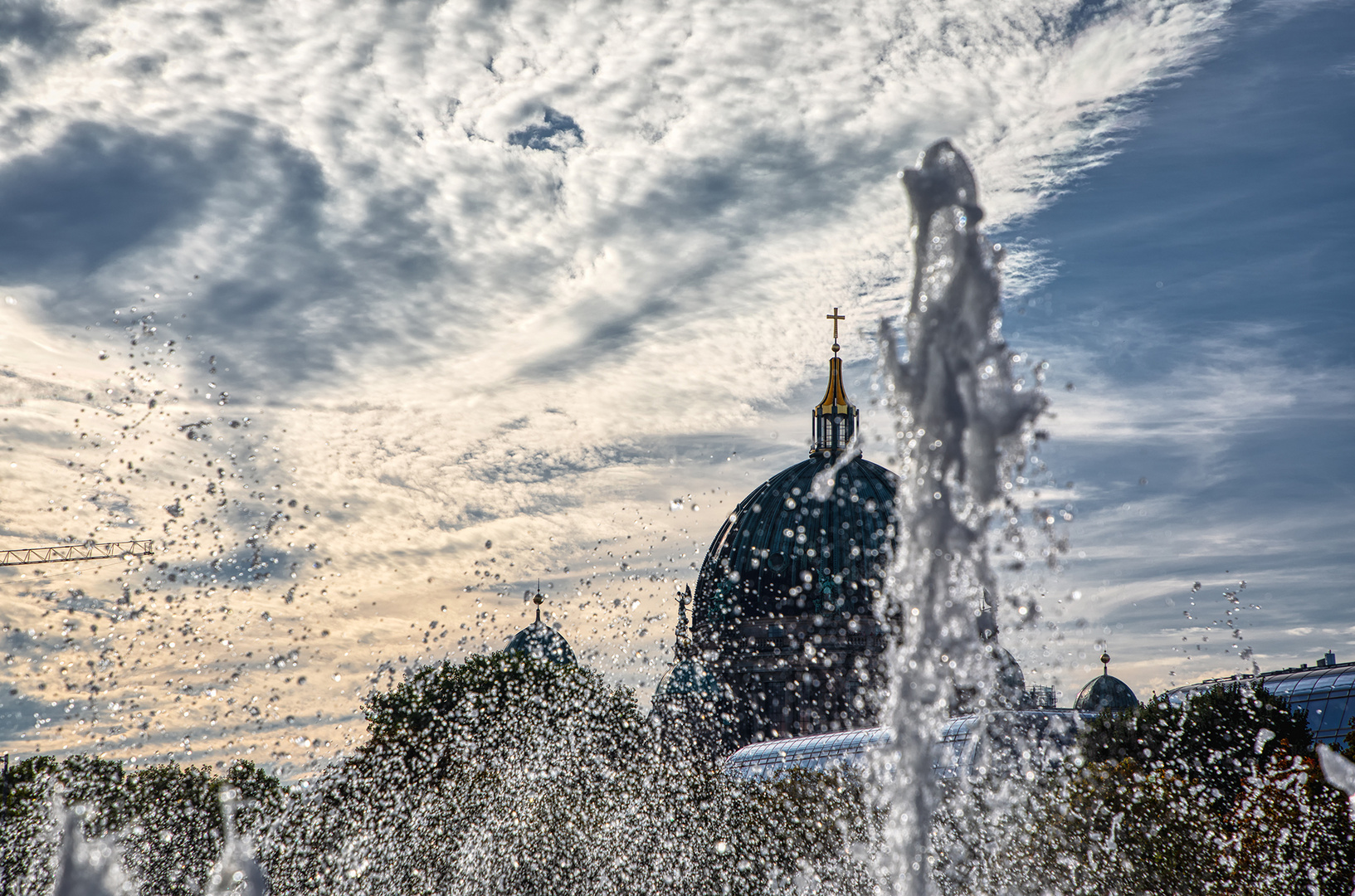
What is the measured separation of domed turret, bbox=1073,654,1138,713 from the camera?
107062 mm

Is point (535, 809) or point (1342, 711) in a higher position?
point (1342, 711)

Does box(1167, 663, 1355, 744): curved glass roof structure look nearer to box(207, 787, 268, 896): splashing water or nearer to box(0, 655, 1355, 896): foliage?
box(0, 655, 1355, 896): foliage

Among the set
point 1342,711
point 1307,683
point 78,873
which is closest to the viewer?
point 78,873

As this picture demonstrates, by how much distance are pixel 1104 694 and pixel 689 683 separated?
38.0 meters

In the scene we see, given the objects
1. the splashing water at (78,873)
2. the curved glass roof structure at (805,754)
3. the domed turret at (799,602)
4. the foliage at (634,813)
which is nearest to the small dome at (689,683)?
the domed turret at (799,602)

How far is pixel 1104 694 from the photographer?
356 ft

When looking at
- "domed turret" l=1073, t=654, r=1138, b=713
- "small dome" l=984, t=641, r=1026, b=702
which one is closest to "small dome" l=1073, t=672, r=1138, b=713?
"domed turret" l=1073, t=654, r=1138, b=713

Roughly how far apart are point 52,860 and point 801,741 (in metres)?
49.2

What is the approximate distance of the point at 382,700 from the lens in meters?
63.0

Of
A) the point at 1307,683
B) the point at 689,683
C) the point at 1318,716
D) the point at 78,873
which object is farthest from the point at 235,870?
the point at 689,683

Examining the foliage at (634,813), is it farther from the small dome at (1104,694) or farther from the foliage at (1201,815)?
the small dome at (1104,694)

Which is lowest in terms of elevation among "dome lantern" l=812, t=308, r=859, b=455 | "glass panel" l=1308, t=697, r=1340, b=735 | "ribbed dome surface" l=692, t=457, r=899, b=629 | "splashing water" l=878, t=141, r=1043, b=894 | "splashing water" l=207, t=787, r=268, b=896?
"splashing water" l=207, t=787, r=268, b=896

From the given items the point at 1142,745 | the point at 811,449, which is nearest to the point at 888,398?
the point at 1142,745

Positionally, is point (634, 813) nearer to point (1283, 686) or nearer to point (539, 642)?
point (1283, 686)
